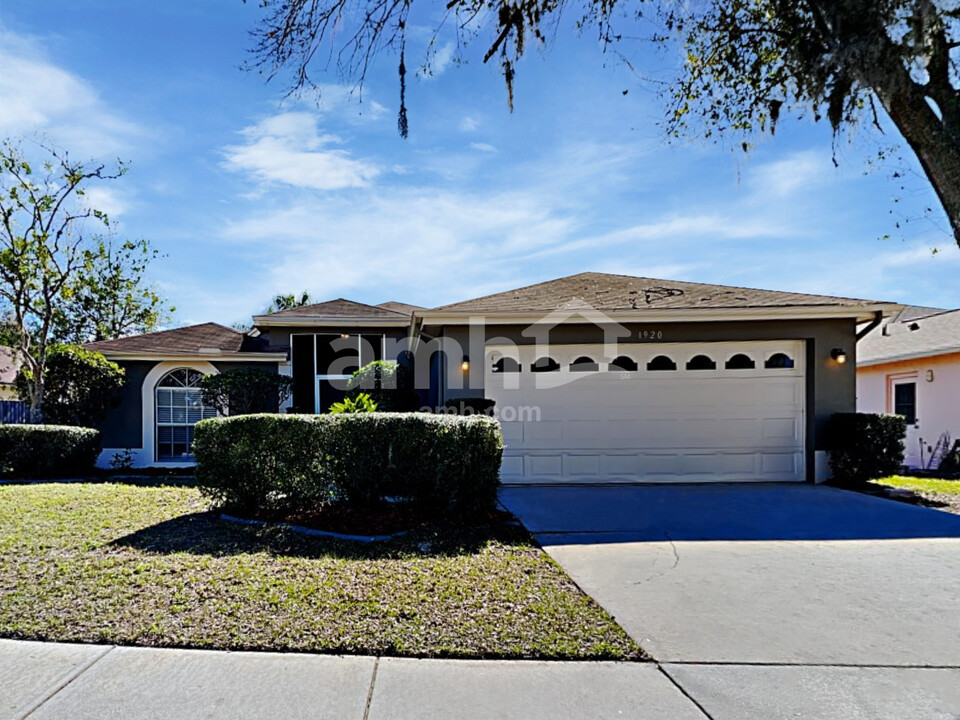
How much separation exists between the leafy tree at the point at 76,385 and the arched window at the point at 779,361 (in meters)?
13.3

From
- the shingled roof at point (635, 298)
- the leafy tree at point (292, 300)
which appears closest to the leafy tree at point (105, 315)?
the leafy tree at point (292, 300)

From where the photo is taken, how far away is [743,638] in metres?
3.76

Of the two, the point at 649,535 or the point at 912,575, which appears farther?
the point at 649,535

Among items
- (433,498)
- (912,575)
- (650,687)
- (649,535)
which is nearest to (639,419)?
(649,535)

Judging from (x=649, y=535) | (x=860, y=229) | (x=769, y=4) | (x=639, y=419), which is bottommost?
(x=649, y=535)

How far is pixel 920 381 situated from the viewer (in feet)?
46.9

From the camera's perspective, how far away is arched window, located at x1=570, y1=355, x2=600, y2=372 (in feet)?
34.2

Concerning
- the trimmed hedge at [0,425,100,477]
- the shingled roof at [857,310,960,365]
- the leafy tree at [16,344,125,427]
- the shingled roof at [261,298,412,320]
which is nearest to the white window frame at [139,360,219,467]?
the leafy tree at [16,344,125,427]

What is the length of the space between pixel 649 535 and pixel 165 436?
38.6ft

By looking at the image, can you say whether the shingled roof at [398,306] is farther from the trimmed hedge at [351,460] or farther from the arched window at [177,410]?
the trimmed hedge at [351,460]

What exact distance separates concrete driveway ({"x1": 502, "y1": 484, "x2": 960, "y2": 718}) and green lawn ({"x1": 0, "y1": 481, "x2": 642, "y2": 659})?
1.42ft

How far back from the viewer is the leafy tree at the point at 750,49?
3289 millimetres

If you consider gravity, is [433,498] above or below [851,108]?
below

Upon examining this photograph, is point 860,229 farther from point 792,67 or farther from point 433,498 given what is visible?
point 433,498
